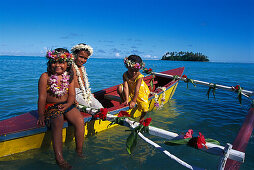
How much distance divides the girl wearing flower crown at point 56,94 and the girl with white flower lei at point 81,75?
0.88m

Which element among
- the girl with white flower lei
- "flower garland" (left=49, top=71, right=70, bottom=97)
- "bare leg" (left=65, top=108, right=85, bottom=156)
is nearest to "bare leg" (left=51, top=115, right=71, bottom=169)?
"bare leg" (left=65, top=108, right=85, bottom=156)

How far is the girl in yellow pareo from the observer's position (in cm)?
445

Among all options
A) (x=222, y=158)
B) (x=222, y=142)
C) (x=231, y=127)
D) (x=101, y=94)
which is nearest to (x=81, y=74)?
(x=101, y=94)

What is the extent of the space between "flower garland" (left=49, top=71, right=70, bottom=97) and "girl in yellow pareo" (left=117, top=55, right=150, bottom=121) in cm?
180

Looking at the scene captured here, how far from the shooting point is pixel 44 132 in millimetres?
3287

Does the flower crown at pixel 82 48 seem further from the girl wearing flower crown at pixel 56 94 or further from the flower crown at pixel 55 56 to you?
the flower crown at pixel 55 56

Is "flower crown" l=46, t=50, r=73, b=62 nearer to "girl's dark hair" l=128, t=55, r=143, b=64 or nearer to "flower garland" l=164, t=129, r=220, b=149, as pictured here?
"girl's dark hair" l=128, t=55, r=143, b=64

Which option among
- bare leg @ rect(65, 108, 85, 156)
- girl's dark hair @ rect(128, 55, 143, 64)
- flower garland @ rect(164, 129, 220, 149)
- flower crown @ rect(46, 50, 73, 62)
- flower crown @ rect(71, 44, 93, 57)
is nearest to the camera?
flower garland @ rect(164, 129, 220, 149)

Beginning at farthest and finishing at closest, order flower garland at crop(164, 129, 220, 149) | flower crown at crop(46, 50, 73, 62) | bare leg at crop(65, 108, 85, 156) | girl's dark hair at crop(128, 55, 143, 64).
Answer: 1. girl's dark hair at crop(128, 55, 143, 64)
2. bare leg at crop(65, 108, 85, 156)
3. flower crown at crop(46, 50, 73, 62)
4. flower garland at crop(164, 129, 220, 149)

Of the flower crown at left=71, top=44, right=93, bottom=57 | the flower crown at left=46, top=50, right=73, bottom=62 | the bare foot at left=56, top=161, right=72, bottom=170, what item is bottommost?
the bare foot at left=56, top=161, right=72, bottom=170

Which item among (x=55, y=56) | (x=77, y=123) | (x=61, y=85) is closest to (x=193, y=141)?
(x=77, y=123)

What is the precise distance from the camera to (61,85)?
9.95 ft

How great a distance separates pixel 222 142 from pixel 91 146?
Result: 337 cm

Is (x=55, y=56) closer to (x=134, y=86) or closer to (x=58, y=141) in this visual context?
(x=58, y=141)
